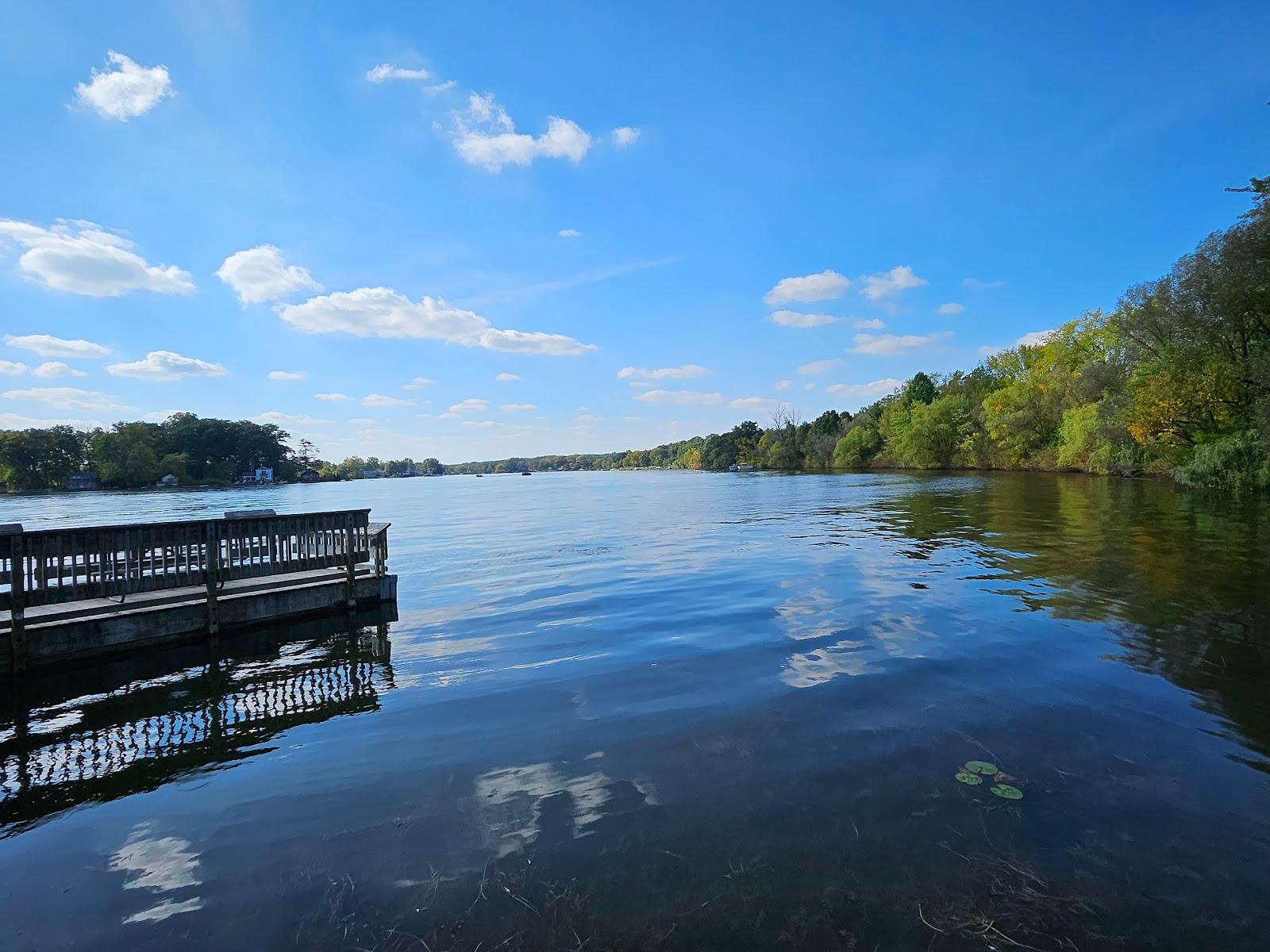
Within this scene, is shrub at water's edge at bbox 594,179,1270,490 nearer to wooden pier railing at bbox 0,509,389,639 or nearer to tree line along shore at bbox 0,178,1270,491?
tree line along shore at bbox 0,178,1270,491

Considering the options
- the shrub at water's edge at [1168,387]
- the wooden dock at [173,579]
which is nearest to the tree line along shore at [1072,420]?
the shrub at water's edge at [1168,387]

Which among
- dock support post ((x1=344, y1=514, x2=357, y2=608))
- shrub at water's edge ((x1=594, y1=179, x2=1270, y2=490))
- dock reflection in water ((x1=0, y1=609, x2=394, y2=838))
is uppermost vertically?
shrub at water's edge ((x1=594, y1=179, x2=1270, y2=490))

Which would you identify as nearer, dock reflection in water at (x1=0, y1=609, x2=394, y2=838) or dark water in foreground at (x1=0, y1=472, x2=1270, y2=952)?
dark water in foreground at (x1=0, y1=472, x2=1270, y2=952)

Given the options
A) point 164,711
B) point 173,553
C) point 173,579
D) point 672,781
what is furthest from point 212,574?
point 672,781

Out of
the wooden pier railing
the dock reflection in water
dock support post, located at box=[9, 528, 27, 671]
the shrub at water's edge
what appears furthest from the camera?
the shrub at water's edge

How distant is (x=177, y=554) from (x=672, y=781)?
10.00 m

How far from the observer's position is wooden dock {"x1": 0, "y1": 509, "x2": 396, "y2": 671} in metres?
9.33

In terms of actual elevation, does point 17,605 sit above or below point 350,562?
above

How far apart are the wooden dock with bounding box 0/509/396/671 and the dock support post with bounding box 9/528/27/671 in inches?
0.6

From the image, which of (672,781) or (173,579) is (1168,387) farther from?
(173,579)

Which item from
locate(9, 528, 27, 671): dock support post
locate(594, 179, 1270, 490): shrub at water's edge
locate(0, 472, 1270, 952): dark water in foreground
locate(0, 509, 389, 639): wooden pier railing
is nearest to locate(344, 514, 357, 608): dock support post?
locate(0, 509, 389, 639): wooden pier railing

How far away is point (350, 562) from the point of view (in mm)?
13164

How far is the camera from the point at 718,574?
16.8 metres

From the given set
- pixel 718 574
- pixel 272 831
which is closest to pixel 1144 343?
pixel 718 574
